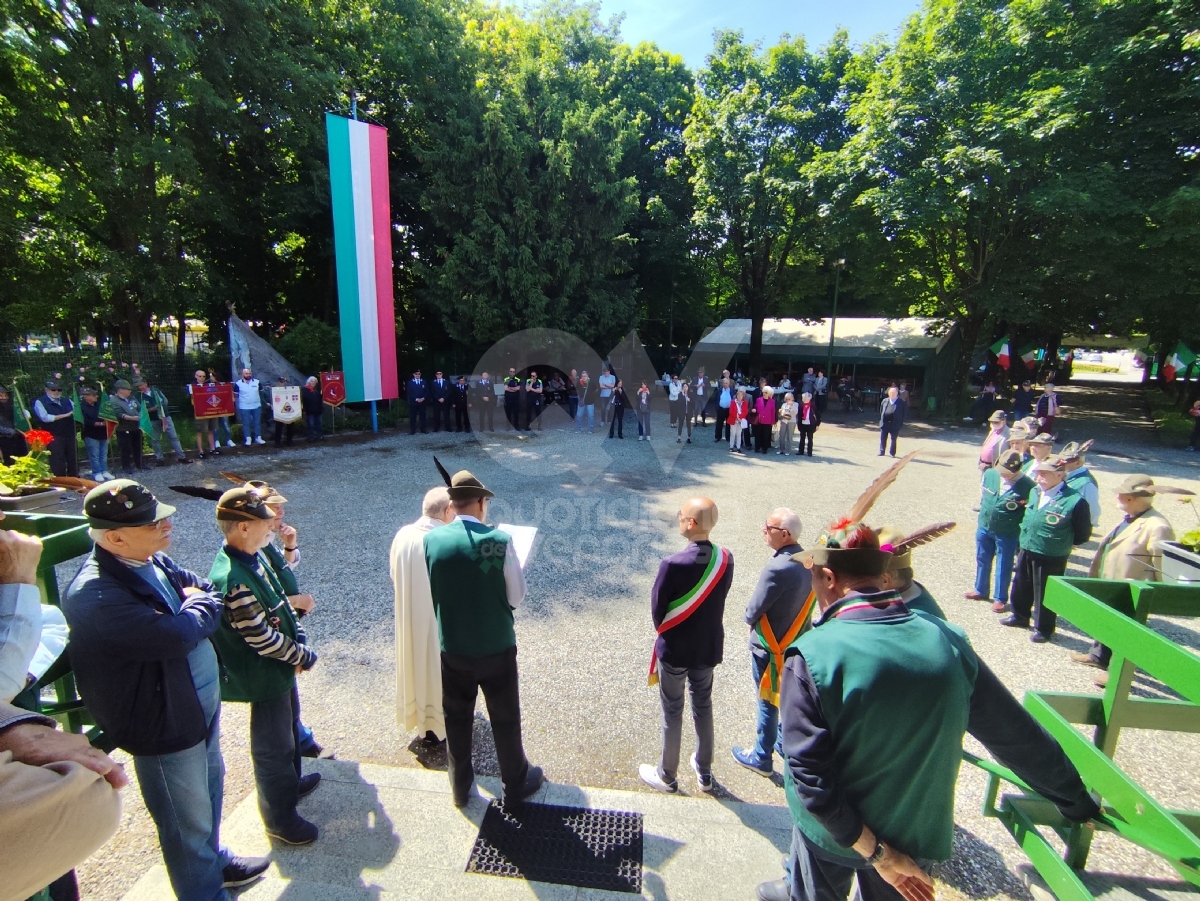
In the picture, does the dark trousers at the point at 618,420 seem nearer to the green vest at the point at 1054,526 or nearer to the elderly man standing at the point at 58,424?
the elderly man standing at the point at 58,424

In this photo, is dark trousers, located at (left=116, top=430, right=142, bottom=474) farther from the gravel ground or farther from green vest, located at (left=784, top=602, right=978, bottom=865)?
green vest, located at (left=784, top=602, right=978, bottom=865)

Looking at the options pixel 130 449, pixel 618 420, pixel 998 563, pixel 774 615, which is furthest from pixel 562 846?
pixel 618 420

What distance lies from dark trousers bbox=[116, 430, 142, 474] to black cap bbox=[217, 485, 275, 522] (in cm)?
1081

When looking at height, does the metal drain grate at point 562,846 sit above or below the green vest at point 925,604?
below

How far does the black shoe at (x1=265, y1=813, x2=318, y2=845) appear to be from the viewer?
3014 mm

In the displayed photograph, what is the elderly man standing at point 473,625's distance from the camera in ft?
10.1

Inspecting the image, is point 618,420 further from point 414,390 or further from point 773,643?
point 773,643

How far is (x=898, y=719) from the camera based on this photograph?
1.82 meters

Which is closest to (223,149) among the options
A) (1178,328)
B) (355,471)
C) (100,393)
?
(100,393)

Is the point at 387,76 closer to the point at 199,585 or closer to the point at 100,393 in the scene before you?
the point at 100,393

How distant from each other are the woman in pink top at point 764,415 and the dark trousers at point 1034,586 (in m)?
8.36

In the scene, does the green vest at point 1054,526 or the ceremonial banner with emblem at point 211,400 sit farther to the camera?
the ceremonial banner with emblem at point 211,400

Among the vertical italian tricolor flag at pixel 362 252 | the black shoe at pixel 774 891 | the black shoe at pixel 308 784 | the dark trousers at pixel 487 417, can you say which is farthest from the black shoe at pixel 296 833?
the dark trousers at pixel 487 417

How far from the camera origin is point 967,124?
1791 centimetres
